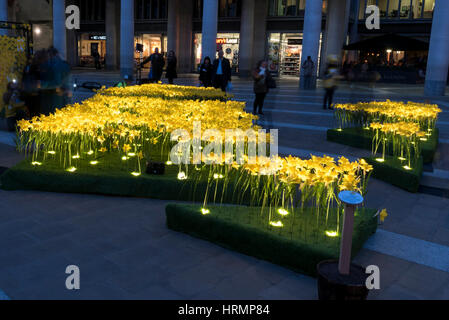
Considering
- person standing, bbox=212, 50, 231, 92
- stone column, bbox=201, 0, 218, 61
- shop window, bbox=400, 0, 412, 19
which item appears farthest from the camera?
shop window, bbox=400, 0, 412, 19

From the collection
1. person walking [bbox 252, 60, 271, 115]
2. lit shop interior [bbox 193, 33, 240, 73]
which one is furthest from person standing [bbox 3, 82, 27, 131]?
lit shop interior [bbox 193, 33, 240, 73]

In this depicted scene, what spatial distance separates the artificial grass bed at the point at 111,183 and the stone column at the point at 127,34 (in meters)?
21.1

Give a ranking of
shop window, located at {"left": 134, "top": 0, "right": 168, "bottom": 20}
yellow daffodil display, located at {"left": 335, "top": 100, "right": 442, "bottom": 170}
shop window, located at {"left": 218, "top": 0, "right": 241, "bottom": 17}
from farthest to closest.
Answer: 1. shop window, located at {"left": 134, "top": 0, "right": 168, "bottom": 20}
2. shop window, located at {"left": 218, "top": 0, "right": 241, "bottom": 17}
3. yellow daffodil display, located at {"left": 335, "top": 100, "right": 442, "bottom": 170}

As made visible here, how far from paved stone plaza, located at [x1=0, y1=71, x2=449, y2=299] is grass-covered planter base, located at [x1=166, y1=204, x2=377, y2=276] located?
4.1 inches

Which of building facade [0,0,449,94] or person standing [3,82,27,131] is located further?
building facade [0,0,449,94]

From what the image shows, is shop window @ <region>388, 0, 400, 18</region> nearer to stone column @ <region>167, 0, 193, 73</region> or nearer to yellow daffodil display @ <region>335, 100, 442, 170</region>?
stone column @ <region>167, 0, 193, 73</region>

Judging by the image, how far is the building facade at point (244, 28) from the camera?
115 feet

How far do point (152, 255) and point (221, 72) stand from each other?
41.0 ft

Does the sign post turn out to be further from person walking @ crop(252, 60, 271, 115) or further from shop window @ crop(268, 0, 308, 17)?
shop window @ crop(268, 0, 308, 17)

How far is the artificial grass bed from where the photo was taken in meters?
6.21

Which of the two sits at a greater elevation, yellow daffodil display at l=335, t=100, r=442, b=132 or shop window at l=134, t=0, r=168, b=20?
shop window at l=134, t=0, r=168, b=20

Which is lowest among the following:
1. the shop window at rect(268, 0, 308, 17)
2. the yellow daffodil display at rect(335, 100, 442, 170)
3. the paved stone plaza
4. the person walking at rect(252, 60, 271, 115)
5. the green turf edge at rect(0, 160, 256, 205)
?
the paved stone plaza

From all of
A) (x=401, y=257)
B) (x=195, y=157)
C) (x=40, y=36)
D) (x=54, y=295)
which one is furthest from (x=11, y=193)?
(x=40, y=36)

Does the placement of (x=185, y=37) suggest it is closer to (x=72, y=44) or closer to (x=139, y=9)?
(x=139, y=9)
